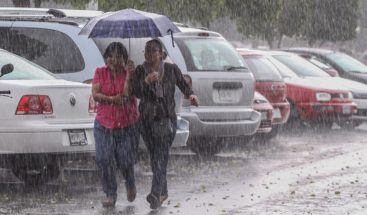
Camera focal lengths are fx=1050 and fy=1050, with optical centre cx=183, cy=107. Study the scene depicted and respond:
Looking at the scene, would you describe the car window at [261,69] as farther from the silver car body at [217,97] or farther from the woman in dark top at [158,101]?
the woman in dark top at [158,101]

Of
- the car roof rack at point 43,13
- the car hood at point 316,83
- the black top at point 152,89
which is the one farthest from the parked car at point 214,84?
the car hood at point 316,83

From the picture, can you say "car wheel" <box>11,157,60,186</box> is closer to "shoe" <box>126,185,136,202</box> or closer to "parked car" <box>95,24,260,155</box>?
"shoe" <box>126,185,136,202</box>

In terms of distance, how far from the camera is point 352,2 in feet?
121

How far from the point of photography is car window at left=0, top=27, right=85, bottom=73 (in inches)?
452

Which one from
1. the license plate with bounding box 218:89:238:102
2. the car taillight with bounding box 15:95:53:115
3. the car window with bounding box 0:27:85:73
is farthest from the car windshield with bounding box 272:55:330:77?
the car taillight with bounding box 15:95:53:115

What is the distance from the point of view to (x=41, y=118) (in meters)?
10.3

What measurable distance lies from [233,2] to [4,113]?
15315 millimetres

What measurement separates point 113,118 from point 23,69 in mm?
1658

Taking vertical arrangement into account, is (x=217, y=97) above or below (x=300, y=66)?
above

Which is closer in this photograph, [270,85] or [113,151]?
[113,151]

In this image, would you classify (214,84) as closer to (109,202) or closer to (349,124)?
(109,202)

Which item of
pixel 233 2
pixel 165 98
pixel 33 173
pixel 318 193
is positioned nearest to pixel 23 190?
pixel 33 173

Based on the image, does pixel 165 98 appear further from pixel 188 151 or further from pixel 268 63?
pixel 268 63

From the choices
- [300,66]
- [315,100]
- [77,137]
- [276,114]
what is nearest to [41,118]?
[77,137]
